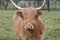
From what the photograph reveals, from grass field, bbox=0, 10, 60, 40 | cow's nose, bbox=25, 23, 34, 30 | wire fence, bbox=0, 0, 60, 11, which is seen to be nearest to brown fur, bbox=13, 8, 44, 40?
cow's nose, bbox=25, 23, 34, 30

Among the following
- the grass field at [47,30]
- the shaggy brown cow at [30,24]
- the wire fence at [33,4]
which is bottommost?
the wire fence at [33,4]

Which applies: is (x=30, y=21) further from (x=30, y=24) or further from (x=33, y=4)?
(x=33, y=4)

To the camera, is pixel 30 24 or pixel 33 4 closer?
pixel 30 24

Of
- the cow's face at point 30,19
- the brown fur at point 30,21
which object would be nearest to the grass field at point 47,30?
the brown fur at point 30,21

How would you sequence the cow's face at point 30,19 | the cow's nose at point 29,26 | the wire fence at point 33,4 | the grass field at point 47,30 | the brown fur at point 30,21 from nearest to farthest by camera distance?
1. the cow's nose at point 29,26
2. the cow's face at point 30,19
3. the brown fur at point 30,21
4. the grass field at point 47,30
5. the wire fence at point 33,4

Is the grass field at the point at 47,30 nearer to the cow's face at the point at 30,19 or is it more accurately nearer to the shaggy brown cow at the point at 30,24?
the shaggy brown cow at the point at 30,24

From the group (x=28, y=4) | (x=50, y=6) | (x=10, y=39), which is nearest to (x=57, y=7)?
(x=50, y=6)

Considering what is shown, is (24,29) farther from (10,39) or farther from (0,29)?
(0,29)

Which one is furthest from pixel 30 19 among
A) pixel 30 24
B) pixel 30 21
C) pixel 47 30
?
pixel 47 30

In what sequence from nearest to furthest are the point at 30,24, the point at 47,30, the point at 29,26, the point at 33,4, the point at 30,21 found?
the point at 29,26 → the point at 30,24 → the point at 30,21 → the point at 47,30 → the point at 33,4

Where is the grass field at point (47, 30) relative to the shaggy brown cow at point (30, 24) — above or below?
below

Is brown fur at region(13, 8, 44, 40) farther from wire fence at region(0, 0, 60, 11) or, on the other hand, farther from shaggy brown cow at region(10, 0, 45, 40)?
wire fence at region(0, 0, 60, 11)

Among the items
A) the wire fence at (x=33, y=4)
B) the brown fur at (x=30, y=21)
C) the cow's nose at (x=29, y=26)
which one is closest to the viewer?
the cow's nose at (x=29, y=26)

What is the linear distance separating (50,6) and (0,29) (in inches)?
385
